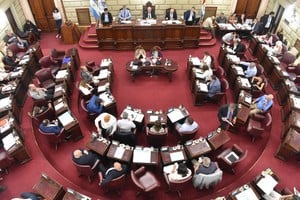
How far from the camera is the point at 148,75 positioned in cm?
1013

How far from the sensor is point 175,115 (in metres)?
7.55

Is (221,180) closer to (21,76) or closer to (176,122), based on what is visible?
(176,122)

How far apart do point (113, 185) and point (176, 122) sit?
2661mm

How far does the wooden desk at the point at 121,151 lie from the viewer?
6.33 metres

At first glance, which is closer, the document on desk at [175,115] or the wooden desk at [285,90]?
the document on desk at [175,115]

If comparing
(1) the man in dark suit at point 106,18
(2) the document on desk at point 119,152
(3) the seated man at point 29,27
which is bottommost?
(2) the document on desk at point 119,152

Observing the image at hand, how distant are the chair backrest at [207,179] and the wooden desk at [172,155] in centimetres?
61

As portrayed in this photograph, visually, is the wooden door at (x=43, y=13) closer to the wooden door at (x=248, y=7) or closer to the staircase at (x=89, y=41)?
the staircase at (x=89, y=41)

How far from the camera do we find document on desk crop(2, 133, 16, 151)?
6.48 m

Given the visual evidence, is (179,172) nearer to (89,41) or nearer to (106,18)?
(106,18)

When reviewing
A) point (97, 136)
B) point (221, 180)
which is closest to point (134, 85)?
point (97, 136)

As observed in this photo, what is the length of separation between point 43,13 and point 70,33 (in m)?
2.47

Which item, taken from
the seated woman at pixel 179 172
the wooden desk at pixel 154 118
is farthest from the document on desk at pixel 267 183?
the wooden desk at pixel 154 118

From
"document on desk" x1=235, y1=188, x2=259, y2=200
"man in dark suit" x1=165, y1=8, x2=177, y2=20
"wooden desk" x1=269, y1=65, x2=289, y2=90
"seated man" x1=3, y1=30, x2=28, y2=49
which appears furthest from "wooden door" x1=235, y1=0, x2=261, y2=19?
"seated man" x1=3, y1=30, x2=28, y2=49
